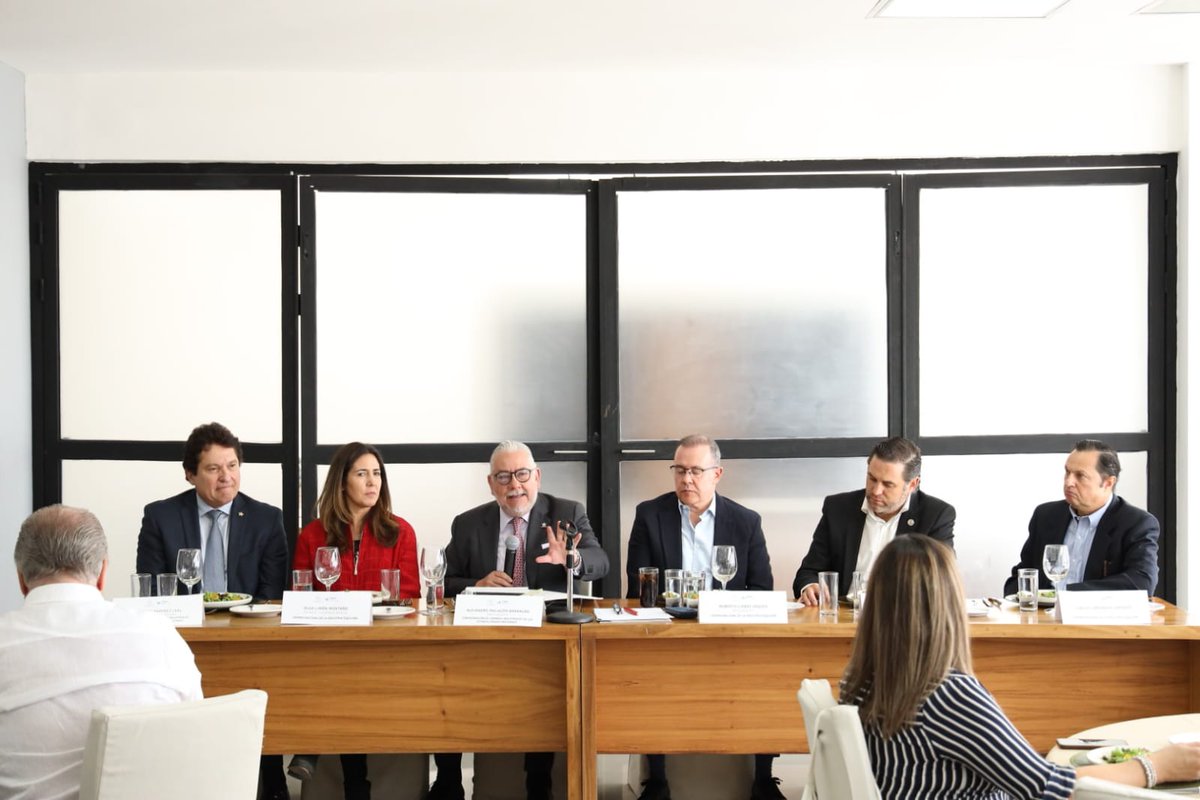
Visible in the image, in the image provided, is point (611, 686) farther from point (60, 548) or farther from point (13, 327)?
point (13, 327)

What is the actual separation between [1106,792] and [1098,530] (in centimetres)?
260

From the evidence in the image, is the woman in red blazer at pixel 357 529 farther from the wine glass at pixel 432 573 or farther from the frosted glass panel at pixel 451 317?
the frosted glass panel at pixel 451 317

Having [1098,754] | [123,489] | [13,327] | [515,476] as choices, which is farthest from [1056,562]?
[13,327]

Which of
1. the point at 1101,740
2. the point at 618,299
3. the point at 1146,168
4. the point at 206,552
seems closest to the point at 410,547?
the point at 206,552

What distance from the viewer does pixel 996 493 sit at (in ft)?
18.4

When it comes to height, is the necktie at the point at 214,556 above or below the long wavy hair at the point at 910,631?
below

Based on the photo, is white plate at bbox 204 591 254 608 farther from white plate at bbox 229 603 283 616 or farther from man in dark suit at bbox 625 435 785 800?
man in dark suit at bbox 625 435 785 800

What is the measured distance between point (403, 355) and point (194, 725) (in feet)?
11.0

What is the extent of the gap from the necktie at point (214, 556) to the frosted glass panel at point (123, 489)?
103 cm

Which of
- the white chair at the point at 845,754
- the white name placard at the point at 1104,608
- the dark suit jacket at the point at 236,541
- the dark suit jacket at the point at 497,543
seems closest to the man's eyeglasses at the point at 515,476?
the dark suit jacket at the point at 497,543

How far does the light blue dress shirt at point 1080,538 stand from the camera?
4430 millimetres

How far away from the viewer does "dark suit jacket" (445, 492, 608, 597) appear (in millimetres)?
4488

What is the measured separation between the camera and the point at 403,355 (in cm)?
557

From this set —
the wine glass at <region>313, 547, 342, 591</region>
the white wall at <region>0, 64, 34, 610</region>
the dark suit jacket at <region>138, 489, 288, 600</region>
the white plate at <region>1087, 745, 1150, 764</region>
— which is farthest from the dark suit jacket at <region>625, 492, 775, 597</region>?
the white wall at <region>0, 64, 34, 610</region>
